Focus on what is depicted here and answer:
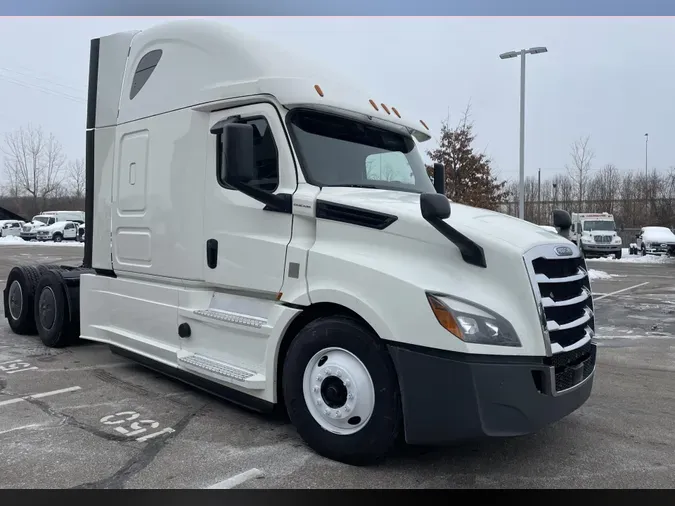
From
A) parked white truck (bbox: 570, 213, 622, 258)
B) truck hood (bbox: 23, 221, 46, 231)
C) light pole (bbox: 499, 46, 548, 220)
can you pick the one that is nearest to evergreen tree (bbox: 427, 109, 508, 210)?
light pole (bbox: 499, 46, 548, 220)

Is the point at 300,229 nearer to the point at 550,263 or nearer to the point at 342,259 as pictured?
the point at 342,259

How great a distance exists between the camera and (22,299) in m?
8.10

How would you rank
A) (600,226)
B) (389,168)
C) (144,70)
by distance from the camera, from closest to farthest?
1. (389,168)
2. (144,70)
3. (600,226)

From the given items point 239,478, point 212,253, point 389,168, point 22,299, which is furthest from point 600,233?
point 239,478

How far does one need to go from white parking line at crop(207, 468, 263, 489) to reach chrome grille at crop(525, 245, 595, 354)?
2.02m

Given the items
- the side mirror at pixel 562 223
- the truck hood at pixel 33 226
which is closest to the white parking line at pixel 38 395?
the side mirror at pixel 562 223

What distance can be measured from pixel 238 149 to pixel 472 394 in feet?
7.87

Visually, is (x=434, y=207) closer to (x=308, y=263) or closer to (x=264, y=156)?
(x=308, y=263)

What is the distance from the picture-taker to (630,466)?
12.9 ft

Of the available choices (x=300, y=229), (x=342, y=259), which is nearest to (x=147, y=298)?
(x=300, y=229)

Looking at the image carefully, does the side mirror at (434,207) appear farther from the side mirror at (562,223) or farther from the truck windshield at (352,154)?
the side mirror at (562,223)

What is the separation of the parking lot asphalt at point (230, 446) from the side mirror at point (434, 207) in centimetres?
169

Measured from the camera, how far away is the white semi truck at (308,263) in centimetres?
348

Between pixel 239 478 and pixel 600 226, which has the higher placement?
pixel 600 226
